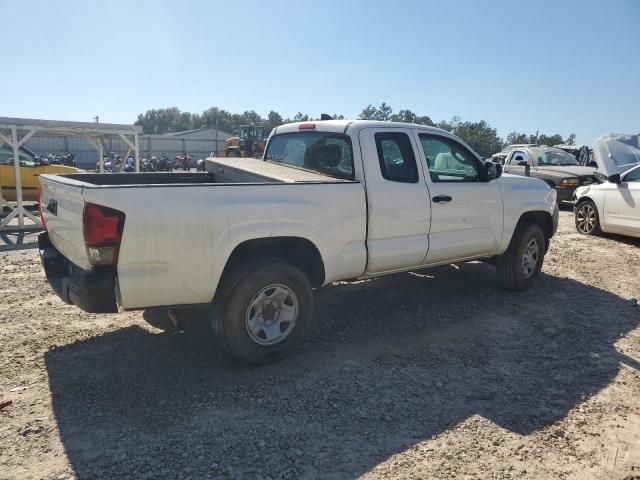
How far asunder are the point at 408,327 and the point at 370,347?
2.28 ft

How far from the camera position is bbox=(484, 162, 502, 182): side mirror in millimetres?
5550

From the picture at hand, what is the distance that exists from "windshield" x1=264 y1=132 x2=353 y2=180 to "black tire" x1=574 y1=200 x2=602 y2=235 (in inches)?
294

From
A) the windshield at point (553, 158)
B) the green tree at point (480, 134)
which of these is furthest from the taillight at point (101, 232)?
the green tree at point (480, 134)

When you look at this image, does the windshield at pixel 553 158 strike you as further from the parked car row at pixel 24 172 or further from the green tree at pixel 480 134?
the green tree at pixel 480 134

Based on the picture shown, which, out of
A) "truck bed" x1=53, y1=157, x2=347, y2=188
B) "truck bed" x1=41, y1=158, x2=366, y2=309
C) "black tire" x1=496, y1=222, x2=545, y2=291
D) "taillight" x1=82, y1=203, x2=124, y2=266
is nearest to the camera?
"taillight" x1=82, y1=203, x2=124, y2=266

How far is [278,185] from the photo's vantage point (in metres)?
3.84

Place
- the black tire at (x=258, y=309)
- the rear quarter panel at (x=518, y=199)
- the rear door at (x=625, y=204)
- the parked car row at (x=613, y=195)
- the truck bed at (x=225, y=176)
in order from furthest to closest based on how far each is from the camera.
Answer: the parked car row at (x=613, y=195), the rear door at (x=625, y=204), the rear quarter panel at (x=518, y=199), the truck bed at (x=225, y=176), the black tire at (x=258, y=309)

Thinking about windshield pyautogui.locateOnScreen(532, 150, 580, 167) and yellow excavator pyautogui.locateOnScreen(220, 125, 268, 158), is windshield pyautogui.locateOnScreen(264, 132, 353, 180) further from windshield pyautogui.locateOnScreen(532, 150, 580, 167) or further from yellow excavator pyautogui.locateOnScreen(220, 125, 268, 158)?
yellow excavator pyautogui.locateOnScreen(220, 125, 268, 158)

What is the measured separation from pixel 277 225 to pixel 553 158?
13622 millimetres

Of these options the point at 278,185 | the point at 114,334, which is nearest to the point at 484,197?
the point at 278,185

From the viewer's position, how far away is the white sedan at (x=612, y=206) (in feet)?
29.6

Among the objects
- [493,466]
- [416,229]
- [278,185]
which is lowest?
[493,466]

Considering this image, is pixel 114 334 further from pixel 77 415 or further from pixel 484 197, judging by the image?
pixel 484 197

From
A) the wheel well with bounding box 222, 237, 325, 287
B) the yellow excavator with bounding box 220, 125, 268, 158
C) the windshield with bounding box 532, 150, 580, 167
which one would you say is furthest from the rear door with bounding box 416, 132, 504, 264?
the yellow excavator with bounding box 220, 125, 268, 158
